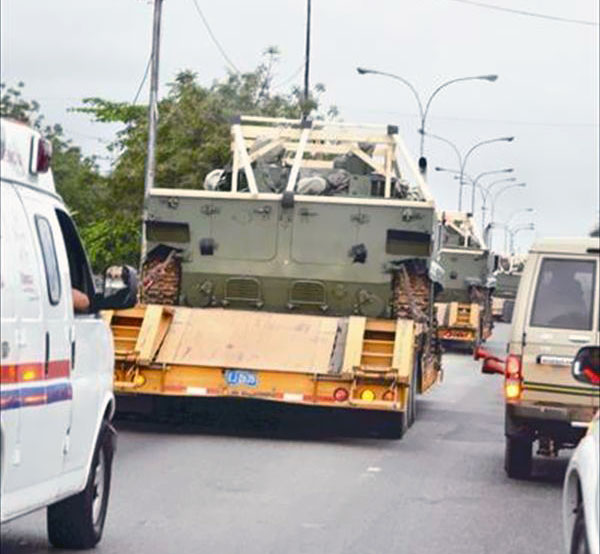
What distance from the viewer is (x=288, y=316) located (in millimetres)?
18781

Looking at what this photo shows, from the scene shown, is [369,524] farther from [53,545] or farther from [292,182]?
[292,182]

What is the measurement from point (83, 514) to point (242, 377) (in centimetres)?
765

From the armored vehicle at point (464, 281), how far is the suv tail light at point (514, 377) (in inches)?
1101

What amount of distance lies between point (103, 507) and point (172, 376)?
7214 millimetres

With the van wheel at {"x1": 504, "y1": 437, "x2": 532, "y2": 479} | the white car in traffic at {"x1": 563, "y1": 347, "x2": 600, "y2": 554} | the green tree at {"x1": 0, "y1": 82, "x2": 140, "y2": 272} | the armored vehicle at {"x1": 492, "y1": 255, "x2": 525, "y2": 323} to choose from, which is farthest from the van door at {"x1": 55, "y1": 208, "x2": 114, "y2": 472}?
the armored vehicle at {"x1": 492, "y1": 255, "x2": 525, "y2": 323}

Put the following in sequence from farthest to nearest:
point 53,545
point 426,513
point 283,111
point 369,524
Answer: point 283,111 < point 426,513 < point 369,524 < point 53,545

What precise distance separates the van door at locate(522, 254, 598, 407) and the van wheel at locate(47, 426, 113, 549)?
4966 mm

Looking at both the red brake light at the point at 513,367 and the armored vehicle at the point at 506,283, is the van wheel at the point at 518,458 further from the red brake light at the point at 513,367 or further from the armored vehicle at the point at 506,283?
the armored vehicle at the point at 506,283

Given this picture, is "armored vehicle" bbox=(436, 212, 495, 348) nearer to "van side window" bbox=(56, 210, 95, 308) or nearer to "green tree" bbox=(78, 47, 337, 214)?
"green tree" bbox=(78, 47, 337, 214)

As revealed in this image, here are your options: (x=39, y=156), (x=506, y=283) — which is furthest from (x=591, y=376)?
(x=506, y=283)

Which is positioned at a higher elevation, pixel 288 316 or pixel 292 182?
pixel 292 182

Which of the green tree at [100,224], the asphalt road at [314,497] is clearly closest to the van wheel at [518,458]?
the asphalt road at [314,497]

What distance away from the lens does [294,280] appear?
794 inches

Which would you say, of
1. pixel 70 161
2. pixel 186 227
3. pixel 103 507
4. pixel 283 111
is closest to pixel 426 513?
pixel 103 507
